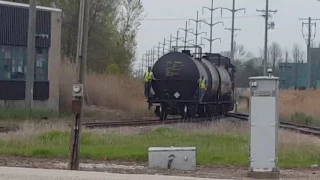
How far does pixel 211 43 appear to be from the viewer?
302 feet

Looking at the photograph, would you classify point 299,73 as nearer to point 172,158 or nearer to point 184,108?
point 184,108

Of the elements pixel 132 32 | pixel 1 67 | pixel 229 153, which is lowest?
pixel 229 153

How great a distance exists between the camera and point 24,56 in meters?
44.4

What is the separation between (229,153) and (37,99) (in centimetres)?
2559

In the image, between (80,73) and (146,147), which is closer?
(80,73)

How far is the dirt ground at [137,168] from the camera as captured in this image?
1625 cm

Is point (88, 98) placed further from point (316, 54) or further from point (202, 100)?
point (316, 54)

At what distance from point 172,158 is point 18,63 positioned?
2799 centimetres

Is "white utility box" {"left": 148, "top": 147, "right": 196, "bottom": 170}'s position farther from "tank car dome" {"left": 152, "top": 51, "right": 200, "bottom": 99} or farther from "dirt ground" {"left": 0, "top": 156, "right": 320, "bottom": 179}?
"tank car dome" {"left": 152, "top": 51, "right": 200, "bottom": 99}

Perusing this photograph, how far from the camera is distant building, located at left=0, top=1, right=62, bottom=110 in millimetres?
43031

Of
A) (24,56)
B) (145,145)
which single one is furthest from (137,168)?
(24,56)

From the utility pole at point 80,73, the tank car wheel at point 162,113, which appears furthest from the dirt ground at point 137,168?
the tank car wheel at point 162,113

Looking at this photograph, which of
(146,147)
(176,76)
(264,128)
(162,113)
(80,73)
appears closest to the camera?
(264,128)

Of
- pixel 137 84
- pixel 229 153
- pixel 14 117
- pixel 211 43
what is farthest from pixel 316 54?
pixel 229 153
